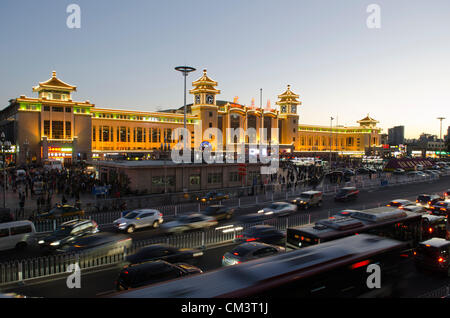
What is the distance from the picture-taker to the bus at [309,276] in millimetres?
5875

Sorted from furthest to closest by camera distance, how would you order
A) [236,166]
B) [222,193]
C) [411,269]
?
1. [236,166]
2. [222,193]
3. [411,269]

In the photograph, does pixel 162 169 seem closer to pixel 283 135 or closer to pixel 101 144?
pixel 101 144

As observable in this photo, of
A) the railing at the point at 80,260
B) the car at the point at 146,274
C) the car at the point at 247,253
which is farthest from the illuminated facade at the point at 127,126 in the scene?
the car at the point at 146,274

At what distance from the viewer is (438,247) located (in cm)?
1127

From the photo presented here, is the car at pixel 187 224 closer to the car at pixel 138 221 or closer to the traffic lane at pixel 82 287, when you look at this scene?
the car at pixel 138 221

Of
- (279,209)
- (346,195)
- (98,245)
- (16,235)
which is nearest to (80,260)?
(98,245)

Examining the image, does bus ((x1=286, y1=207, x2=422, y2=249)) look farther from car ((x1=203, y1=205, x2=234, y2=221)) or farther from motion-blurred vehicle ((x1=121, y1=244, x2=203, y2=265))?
car ((x1=203, y1=205, x2=234, y2=221))

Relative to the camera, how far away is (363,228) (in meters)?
12.0

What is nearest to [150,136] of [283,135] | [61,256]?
[283,135]

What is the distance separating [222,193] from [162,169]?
24.0 ft

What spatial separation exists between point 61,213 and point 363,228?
16.8 m

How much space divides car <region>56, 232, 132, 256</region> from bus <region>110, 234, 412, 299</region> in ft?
23.6

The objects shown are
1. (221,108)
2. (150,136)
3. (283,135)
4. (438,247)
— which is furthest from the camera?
(283,135)

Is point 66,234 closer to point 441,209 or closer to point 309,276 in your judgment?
point 309,276
